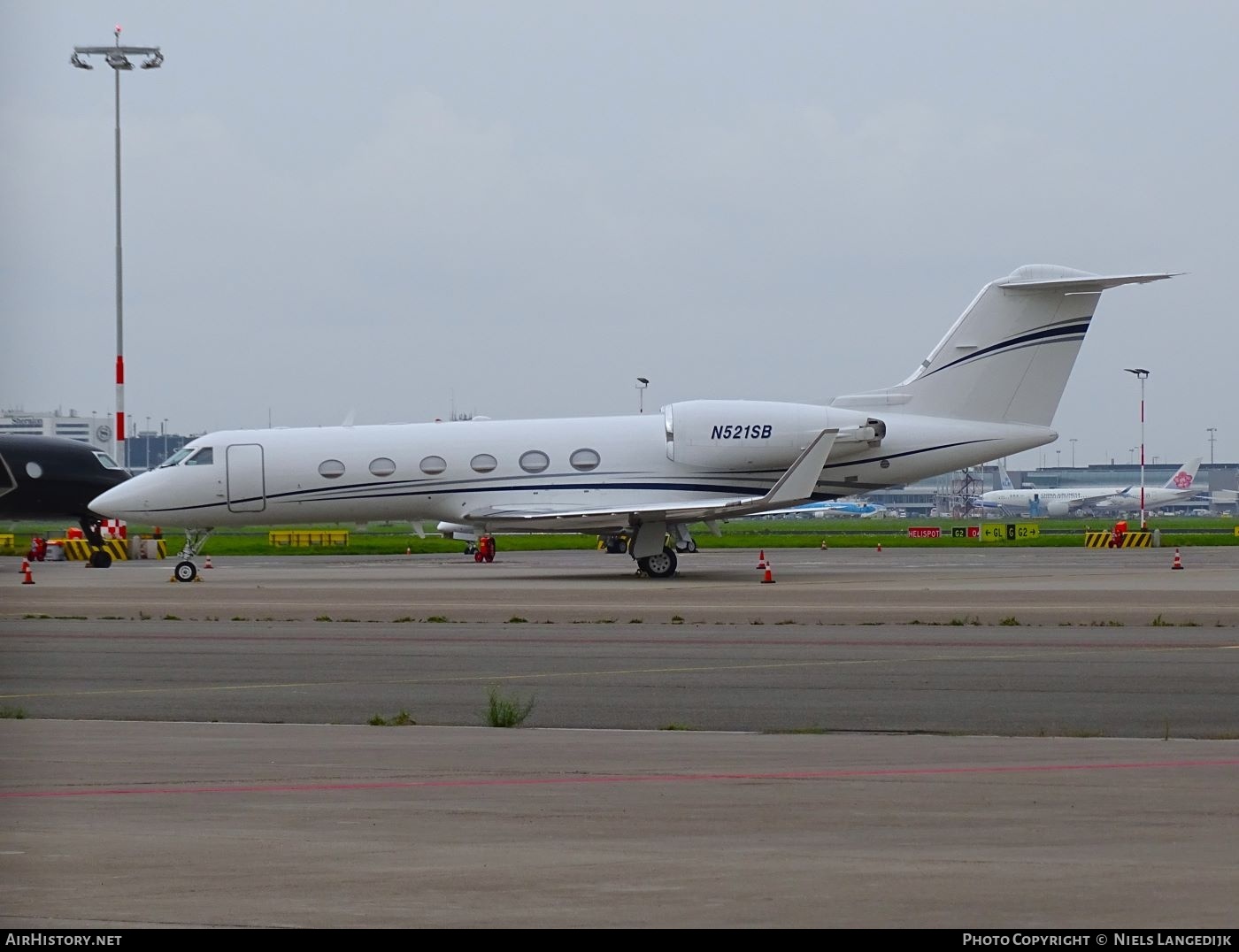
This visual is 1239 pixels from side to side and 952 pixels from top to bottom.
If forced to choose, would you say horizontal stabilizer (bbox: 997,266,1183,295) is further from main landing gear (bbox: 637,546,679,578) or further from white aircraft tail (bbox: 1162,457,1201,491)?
white aircraft tail (bbox: 1162,457,1201,491)

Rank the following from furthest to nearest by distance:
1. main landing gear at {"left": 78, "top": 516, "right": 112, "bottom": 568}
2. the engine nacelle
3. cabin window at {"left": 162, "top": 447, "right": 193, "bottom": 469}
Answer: main landing gear at {"left": 78, "top": 516, "right": 112, "bottom": 568}, cabin window at {"left": 162, "top": 447, "right": 193, "bottom": 469}, the engine nacelle

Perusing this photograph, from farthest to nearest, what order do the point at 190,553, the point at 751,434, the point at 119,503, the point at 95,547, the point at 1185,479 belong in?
1. the point at 1185,479
2. the point at 95,547
3. the point at 190,553
4. the point at 119,503
5. the point at 751,434

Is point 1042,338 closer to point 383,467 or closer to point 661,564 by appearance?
point 661,564

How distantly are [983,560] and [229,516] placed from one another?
67.2 feet

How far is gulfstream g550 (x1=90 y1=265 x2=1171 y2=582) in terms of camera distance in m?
33.2

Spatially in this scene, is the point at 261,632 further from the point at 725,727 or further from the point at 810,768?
the point at 810,768

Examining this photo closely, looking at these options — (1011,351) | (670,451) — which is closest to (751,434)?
(670,451)

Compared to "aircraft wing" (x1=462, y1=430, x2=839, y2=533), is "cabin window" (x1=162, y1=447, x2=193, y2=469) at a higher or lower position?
higher

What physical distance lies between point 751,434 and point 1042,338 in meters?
6.65

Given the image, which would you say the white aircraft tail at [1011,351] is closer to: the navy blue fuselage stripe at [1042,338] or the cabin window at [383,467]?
the navy blue fuselage stripe at [1042,338]

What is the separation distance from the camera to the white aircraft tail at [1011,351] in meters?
33.5

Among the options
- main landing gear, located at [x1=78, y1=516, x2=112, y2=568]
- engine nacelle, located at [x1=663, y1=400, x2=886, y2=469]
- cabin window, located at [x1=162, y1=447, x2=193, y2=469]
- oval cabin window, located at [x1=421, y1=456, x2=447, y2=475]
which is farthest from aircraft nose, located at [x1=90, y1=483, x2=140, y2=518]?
engine nacelle, located at [x1=663, y1=400, x2=886, y2=469]

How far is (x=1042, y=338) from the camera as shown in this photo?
33.5m

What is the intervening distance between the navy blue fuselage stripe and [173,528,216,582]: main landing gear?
17.3 m
